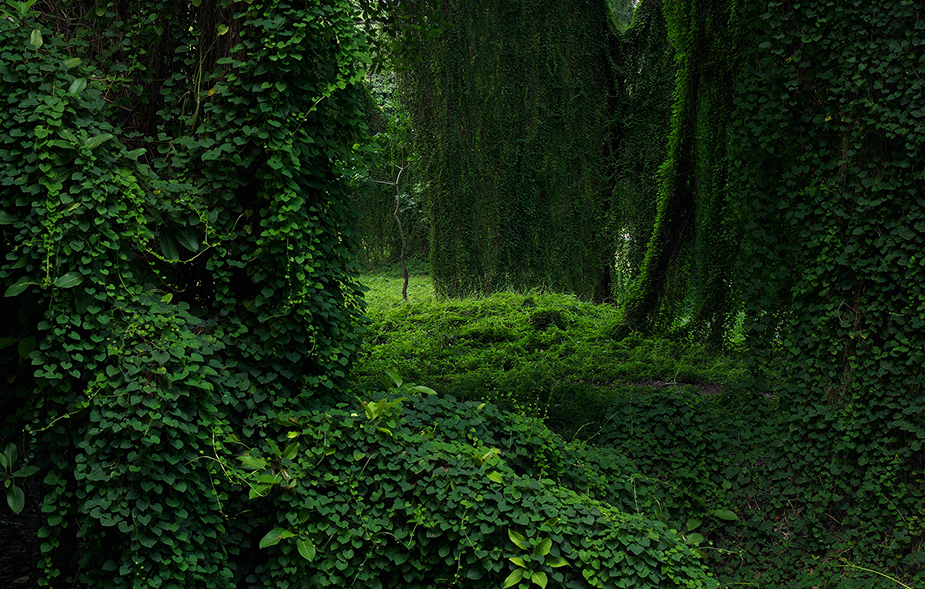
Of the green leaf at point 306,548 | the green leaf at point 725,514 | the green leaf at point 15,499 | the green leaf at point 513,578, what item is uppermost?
the green leaf at point 15,499

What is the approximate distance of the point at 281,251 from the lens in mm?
3320

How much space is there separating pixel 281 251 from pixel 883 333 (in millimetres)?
3369

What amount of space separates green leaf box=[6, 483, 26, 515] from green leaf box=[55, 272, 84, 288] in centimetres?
89

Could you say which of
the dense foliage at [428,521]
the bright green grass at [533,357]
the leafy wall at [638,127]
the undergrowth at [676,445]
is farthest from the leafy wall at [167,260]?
the leafy wall at [638,127]

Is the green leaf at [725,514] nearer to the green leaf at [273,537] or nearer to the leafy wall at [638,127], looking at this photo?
the green leaf at [273,537]

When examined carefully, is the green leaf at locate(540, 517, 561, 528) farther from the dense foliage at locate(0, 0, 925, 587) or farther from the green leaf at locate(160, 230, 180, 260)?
the green leaf at locate(160, 230, 180, 260)

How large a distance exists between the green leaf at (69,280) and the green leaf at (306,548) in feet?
4.89

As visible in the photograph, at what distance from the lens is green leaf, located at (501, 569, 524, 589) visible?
286 centimetres

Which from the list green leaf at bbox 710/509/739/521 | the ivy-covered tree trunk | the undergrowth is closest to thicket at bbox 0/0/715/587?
the undergrowth

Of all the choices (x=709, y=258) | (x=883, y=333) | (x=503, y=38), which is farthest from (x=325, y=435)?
(x=503, y=38)

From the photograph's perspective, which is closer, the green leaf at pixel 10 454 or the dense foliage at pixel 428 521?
the green leaf at pixel 10 454

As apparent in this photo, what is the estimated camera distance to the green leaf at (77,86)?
9.54 ft

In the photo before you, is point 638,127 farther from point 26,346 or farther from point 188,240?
point 26,346

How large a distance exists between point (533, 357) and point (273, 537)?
474cm
